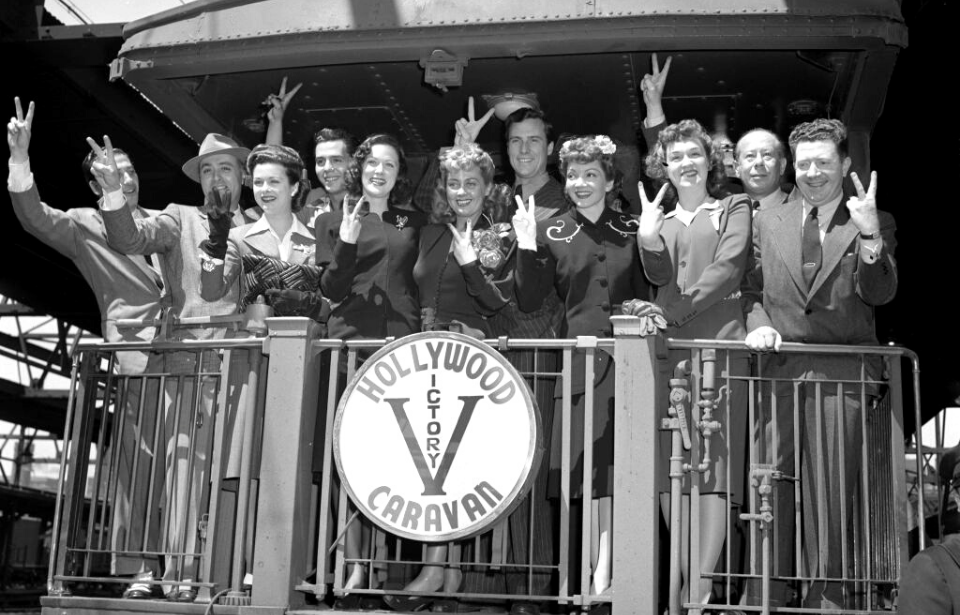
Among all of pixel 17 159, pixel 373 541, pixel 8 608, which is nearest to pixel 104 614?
pixel 373 541

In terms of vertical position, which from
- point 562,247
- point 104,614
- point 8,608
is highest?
point 562,247

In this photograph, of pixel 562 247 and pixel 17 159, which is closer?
pixel 562 247

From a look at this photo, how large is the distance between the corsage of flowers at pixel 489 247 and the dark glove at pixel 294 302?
31.8 inches

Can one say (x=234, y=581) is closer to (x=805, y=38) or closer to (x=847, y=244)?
(x=847, y=244)

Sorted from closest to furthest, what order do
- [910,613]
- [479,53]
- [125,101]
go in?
[910,613]
[479,53]
[125,101]

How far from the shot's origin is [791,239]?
5078mm

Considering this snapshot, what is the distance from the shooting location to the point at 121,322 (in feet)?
17.5

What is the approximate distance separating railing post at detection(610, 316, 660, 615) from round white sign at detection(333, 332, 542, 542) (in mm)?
355

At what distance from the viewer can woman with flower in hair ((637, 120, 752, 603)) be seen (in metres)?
4.66

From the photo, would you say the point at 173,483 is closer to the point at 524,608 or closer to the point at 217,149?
the point at 524,608

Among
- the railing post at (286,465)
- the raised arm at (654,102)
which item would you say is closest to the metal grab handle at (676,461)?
the railing post at (286,465)

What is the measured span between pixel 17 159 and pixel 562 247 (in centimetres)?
280

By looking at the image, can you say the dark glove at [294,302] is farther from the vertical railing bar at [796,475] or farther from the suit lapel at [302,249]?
the vertical railing bar at [796,475]

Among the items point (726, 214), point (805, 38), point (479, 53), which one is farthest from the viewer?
point (479, 53)
